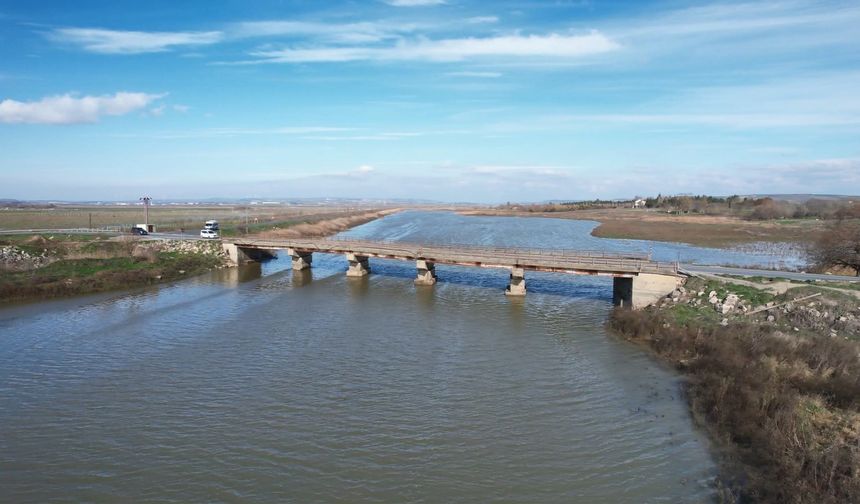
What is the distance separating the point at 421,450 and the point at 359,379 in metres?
6.08

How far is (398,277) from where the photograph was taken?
47.1 m

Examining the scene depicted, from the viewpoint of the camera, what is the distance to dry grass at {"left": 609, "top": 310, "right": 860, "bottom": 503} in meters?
13.0

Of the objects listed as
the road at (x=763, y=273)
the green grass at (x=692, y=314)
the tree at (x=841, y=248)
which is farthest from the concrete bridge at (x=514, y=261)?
the tree at (x=841, y=248)

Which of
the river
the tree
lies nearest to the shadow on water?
the river

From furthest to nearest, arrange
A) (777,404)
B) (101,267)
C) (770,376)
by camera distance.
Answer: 1. (101,267)
2. (770,376)
3. (777,404)

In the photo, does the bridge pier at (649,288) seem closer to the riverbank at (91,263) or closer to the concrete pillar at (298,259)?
the concrete pillar at (298,259)

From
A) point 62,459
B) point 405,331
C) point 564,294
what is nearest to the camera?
point 62,459

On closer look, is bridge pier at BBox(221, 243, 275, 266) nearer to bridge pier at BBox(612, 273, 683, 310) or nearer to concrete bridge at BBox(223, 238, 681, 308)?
concrete bridge at BBox(223, 238, 681, 308)

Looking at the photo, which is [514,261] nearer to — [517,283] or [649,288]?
[517,283]

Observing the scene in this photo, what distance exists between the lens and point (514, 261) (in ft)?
125

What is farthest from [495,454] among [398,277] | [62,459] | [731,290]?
[398,277]

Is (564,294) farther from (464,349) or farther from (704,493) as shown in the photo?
(704,493)

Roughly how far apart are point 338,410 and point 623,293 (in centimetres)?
2374

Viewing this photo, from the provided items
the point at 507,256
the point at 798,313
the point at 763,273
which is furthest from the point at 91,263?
the point at 763,273
